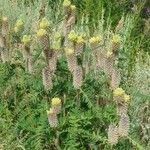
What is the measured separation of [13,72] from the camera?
12.3ft

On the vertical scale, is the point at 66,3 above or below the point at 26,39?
above

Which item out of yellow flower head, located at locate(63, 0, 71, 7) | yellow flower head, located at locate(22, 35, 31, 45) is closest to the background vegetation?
yellow flower head, located at locate(22, 35, 31, 45)

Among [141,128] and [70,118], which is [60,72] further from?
[141,128]

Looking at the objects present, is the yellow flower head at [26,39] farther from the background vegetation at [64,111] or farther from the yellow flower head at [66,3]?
the yellow flower head at [66,3]

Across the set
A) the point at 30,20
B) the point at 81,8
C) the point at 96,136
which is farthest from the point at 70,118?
the point at 81,8

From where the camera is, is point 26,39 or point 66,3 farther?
point 66,3

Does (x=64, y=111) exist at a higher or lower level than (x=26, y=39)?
lower

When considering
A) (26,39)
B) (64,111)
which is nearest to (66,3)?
(26,39)

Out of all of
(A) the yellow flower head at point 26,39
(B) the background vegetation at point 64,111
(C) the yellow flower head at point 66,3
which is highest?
(C) the yellow flower head at point 66,3

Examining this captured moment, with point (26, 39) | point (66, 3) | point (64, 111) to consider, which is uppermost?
point (66, 3)

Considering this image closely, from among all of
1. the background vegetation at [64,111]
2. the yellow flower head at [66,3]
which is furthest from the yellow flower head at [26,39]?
the yellow flower head at [66,3]

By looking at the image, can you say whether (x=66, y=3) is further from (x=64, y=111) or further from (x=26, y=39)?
(x=64, y=111)

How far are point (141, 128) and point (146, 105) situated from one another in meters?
0.21

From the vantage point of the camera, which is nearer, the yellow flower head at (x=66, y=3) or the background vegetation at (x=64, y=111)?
the background vegetation at (x=64, y=111)
